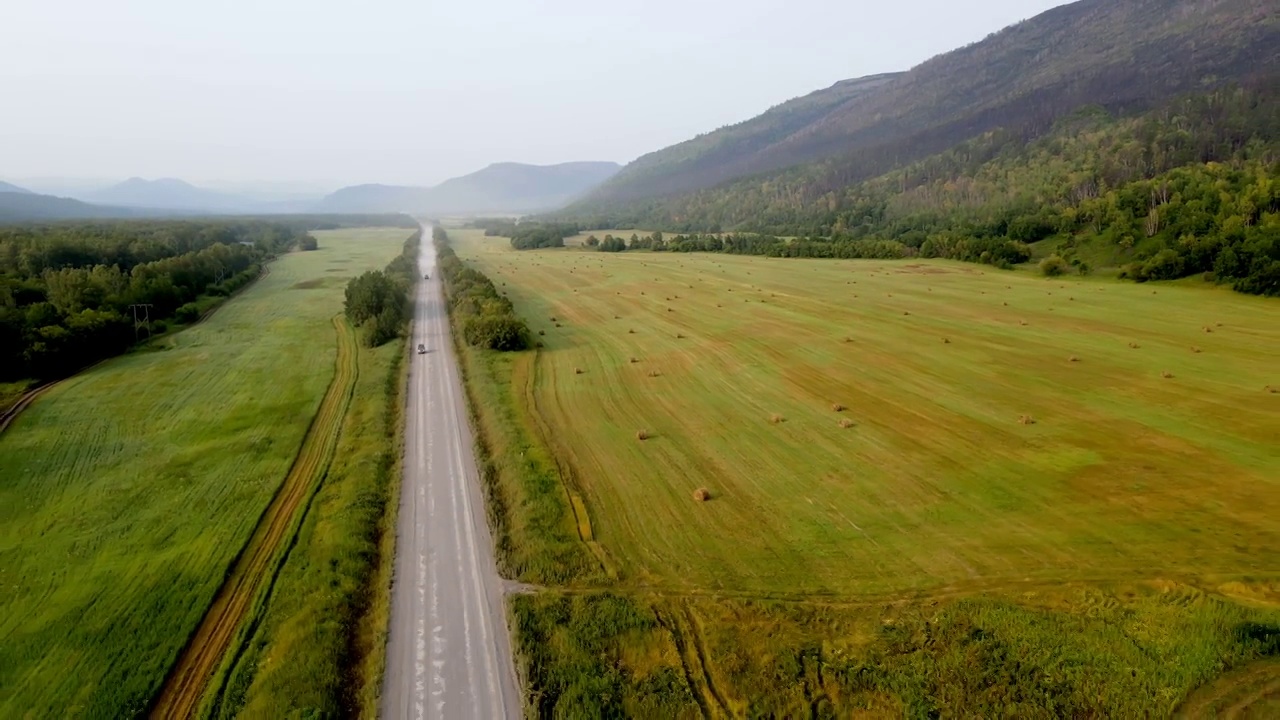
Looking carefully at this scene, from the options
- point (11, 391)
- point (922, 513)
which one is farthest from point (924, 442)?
point (11, 391)

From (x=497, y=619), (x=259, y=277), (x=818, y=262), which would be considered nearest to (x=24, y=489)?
(x=497, y=619)

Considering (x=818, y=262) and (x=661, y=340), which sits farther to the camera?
(x=818, y=262)

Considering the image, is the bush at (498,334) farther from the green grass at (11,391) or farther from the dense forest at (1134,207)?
the dense forest at (1134,207)

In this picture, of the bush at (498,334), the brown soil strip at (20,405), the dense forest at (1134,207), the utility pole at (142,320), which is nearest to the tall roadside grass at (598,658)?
the bush at (498,334)

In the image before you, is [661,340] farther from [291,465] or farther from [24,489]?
[24,489]

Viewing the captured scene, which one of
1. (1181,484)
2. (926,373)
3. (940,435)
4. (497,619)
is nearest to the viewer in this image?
(497,619)

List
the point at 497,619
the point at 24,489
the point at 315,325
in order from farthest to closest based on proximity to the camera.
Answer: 1. the point at 315,325
2. the point at 24,489
3. the point at 497,619

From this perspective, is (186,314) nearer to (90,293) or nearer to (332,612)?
(90,293)
